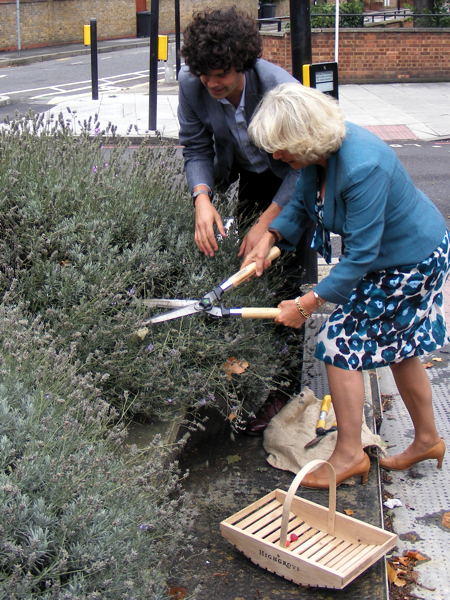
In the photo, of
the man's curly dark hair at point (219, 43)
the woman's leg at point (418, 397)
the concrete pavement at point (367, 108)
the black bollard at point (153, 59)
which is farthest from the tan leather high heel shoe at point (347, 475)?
the black bollard at point (153, 59)

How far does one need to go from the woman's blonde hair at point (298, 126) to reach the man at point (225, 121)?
50cm

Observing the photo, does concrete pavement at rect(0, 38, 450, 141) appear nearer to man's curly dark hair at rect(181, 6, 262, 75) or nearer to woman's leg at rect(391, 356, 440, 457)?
man's curly dark hair at rect(181, 6, 262, 75)

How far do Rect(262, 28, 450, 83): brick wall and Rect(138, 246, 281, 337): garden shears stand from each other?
669 inches

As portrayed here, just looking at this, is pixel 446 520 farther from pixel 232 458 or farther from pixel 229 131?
pixel 229 131

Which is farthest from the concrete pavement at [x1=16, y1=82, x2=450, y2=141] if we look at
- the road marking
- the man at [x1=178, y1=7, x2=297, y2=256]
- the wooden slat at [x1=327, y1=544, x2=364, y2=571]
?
the wooden slat at [x1=327, y1=544, x2=364, y2=571]

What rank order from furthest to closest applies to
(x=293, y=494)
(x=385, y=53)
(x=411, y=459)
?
(x=385, y=53), (x=411, y=459), (x=293, y=494)

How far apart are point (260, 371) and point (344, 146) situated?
3.54ft

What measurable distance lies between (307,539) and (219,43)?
193cm

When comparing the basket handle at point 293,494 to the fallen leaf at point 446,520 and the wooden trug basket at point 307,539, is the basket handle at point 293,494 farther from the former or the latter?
the fallen leaf at point 446,520

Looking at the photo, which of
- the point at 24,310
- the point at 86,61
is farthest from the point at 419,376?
the point at 86,61

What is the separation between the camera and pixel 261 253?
3703 millimetres

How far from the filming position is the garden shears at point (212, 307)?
3.42m

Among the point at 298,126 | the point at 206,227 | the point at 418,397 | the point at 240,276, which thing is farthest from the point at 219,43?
the point at 418,397

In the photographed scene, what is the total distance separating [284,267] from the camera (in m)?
4.40
